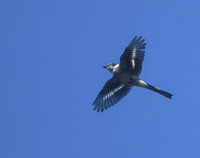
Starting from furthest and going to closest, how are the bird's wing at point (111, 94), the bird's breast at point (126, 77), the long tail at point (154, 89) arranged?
the bird's wing at point (111, 94), the bird's breast at point (126, 77), the long tail at point (154, 89)

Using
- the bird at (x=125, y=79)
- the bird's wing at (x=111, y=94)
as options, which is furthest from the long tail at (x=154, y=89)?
the bird's wing at (x=111, y=94)

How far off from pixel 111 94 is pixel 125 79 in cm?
78

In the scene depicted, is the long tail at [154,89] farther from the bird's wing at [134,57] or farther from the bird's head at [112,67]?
the bird's head at [112,67]

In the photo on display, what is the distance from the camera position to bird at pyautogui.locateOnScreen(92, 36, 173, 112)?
1210cm

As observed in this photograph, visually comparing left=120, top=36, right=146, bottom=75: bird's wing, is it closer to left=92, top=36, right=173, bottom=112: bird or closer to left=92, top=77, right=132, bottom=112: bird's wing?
left=92, top=36, right=173, bottom=112: bird

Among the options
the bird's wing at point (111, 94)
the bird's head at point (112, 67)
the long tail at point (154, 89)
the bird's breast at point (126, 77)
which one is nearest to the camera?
the long tail at point (154, 89)

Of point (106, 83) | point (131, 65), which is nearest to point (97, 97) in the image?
point (106, 83)

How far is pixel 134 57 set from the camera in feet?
39.6

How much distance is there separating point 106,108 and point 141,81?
1.43m

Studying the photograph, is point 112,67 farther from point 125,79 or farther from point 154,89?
point 154,89

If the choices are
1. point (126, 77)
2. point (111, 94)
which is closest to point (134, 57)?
point (126, 77)

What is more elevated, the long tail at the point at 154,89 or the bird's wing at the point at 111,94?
the bird's wing at the point at 111,94

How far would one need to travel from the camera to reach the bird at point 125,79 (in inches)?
476

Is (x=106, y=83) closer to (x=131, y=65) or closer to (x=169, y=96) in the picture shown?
(x=131, y=65)
